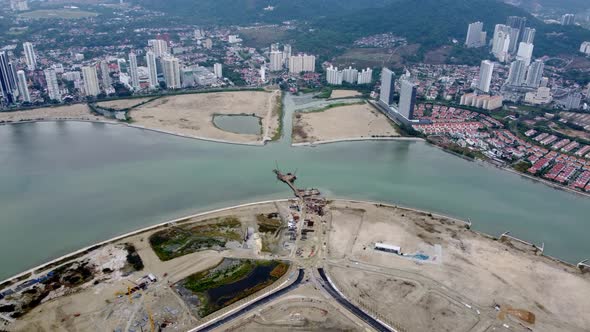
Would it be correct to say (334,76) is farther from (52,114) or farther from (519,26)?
(519,26)

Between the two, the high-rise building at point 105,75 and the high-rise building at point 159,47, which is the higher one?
the high-rise building at point 159,47

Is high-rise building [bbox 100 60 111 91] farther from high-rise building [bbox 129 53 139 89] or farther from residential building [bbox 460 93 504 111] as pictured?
residential building [bbox 460 93 504 111]

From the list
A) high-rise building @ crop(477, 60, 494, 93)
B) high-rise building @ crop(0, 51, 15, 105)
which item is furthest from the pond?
high-rise building @ crop(477, 60, 494, 93)

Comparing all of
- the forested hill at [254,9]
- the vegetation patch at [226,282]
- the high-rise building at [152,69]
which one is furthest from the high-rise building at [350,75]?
the forested hill at [254,9]

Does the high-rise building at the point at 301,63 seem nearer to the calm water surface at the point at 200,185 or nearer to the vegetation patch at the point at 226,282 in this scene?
the calm water surface at the point at 200,185

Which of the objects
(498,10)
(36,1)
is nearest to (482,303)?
(498,10)

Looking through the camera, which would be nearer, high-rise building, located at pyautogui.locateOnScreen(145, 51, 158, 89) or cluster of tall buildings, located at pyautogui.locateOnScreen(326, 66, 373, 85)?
high-rise building, located at pyautogui.locateOnScreen(145, 51, 158, 89)

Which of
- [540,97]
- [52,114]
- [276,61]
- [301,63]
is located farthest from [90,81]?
[540,97]
